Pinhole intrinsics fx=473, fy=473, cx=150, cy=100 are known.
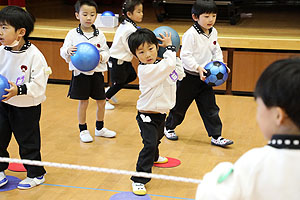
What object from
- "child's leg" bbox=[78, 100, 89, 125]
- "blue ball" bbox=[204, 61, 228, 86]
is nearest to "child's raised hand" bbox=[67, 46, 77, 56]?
"child's leg" bbox=[78, 100, 89, 125]

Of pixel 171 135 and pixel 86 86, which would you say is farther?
pixel 171 135

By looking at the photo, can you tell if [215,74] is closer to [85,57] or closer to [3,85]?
[85,57]

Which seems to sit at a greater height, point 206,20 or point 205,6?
point 205,6

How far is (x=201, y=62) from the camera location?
13.2ft

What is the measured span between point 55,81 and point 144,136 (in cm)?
339

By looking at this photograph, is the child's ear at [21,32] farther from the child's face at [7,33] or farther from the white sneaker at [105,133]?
the white sneaker at [105,133]

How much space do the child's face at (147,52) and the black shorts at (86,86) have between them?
1047 mm

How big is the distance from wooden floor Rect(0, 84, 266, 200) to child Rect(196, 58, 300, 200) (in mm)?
1761

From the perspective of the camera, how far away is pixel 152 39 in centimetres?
309

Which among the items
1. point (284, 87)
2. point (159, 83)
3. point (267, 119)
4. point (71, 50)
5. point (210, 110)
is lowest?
point (210, 110)

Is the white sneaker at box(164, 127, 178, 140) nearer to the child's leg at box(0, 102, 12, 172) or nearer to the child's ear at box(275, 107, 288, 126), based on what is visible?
the child's leg at box(0, 102, 12, 172)

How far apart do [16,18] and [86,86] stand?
116 centimetres

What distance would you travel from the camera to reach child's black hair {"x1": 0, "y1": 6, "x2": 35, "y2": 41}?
300 centimetres

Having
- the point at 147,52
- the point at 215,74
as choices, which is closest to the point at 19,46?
the point at 147,52
